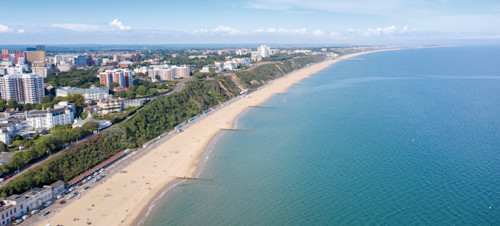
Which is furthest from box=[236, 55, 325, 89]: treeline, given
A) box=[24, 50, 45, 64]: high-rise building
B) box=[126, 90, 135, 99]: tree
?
box=[24, 50, 45, 64]: high-rise building

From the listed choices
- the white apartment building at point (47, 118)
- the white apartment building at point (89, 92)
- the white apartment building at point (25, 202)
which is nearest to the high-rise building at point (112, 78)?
the white apartment building at point (89, 92)

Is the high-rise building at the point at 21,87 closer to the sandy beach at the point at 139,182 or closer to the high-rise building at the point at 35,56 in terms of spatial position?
the sandy beach at the point at 139,182

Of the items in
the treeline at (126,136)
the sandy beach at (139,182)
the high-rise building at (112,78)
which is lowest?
the sandy beach at (139,182)

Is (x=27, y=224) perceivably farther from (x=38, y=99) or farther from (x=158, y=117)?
(x=38, y=99)

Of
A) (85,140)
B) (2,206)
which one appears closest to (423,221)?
(2,206)

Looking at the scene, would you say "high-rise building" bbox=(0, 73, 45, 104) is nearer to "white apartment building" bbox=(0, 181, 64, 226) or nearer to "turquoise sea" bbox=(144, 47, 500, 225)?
"turquoise sea" bbox=(144, 47, 500, 225)

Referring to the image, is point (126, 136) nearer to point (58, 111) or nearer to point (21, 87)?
point (58, 111)
